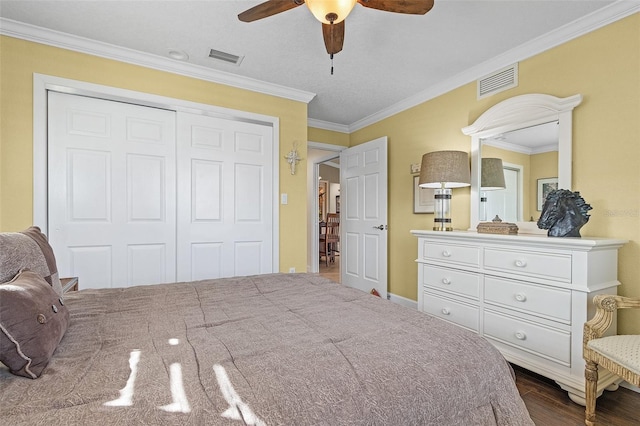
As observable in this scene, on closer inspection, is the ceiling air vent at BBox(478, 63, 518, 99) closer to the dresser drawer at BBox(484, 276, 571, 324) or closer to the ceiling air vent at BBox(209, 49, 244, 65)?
the dresser drawer at BBox(484, 276, 571, 324)

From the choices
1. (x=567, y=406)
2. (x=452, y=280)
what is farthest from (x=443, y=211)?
(x=567, y=406)

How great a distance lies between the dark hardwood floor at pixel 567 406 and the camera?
Result: 1654 millimetres

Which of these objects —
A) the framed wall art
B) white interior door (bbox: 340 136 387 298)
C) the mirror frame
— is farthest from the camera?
white interior door (bbox: 340 136 387 298)

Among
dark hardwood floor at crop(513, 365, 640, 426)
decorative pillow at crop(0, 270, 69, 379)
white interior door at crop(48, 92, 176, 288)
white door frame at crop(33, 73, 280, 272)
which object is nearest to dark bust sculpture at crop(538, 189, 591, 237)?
→ dark hardwood floor at crop(513, 365, 640, 426)

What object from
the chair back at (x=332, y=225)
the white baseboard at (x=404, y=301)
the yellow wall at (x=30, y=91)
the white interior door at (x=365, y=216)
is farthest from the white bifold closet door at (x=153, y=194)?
the chair back at (x=332, y=225)

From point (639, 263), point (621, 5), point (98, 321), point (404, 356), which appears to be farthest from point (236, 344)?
point (621, 5)

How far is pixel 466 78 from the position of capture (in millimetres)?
2955

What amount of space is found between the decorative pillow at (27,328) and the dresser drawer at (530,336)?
8.09ft

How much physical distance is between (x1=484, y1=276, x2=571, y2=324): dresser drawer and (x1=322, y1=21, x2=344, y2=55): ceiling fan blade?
1.94 metres

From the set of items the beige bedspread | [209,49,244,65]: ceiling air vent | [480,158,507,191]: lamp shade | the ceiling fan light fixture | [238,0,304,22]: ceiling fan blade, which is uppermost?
[209,49,244,65]: ceiling air vent

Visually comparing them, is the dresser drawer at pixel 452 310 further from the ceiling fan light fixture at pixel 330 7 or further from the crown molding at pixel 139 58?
the crown molding at pixel 139 58

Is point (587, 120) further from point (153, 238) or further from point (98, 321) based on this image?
point (153, 238)

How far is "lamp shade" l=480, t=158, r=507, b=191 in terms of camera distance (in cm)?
272

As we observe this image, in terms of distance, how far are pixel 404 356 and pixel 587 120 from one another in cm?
235
